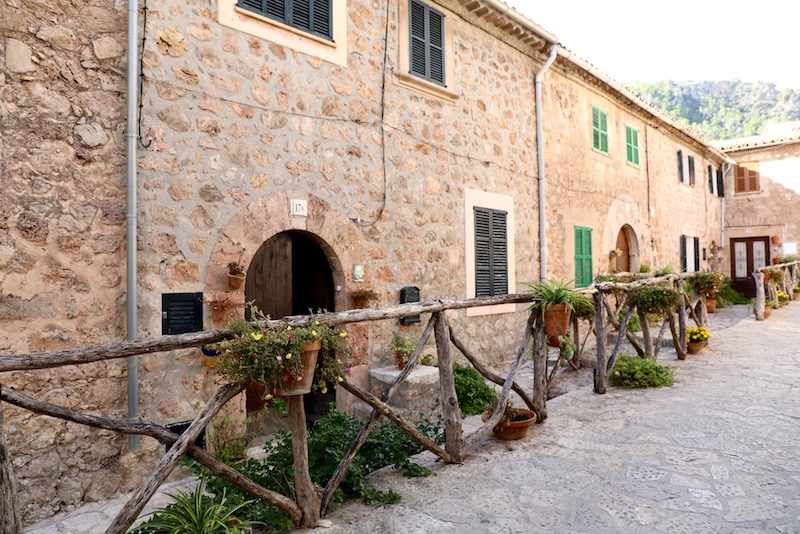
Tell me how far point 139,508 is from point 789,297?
57.2ft

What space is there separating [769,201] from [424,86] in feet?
55.9

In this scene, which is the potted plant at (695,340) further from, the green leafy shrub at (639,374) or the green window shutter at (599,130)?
the green window shutter at (599,130)

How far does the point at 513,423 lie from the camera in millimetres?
4344

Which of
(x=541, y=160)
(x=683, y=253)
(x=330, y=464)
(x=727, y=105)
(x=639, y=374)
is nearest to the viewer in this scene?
(x=330, y=464)

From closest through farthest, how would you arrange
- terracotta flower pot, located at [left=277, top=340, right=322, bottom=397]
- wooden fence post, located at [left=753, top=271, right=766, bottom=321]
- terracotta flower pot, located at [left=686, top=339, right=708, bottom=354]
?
terracotta flower pot, located at [left=277, top=340, right=322, bottom=397] → terracotta flower pot, located at [left=686, top=339, right=708, bottom=354] → wooden fence post, located at [left=753, top=271, right=766, bottom=321]

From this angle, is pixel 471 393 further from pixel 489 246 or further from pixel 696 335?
pixel 696 335

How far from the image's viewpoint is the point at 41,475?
11.9 feet

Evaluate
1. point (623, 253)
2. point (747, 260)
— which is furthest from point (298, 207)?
point (747, 260)

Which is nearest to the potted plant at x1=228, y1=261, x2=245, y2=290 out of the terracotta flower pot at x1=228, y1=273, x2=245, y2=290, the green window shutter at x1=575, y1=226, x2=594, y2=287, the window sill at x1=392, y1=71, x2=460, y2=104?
the terracotta flower pot at x1=228, y1=273, x2=245, y2=290

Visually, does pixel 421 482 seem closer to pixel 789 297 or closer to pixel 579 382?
pixel 579 382

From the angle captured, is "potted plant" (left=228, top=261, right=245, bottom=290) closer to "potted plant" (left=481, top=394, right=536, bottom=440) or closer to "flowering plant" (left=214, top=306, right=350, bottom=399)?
"flowering plant" (left=214, top=306, right=350, bottom=399)

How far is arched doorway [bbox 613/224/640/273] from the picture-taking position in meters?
11.9

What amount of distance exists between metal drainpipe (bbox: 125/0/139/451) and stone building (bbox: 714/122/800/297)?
19.7m

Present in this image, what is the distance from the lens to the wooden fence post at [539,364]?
184 inches
